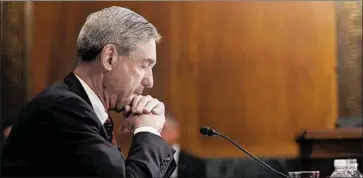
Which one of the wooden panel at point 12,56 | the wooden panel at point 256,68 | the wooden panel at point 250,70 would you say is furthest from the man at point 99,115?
the wooden panel at point 256,68

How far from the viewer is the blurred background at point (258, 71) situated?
171 centimetres

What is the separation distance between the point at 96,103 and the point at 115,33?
125 mm

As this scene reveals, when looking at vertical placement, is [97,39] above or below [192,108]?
above

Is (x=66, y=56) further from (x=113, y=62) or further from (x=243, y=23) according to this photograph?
(x=243, y=23)

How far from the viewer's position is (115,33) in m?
0.91

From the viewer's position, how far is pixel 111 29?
914mm

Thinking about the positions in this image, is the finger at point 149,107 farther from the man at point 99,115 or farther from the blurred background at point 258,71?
the blurred background at point 258,71

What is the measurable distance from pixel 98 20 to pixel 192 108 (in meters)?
1.09

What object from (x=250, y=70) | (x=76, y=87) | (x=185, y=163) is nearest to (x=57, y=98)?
(x=76, y=87)

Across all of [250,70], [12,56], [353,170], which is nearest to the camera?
[353,170]

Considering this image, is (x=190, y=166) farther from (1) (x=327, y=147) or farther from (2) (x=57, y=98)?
(2) (x=57, y=98)

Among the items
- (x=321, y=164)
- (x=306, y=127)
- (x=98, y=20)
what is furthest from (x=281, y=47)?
(x=98, y=20)

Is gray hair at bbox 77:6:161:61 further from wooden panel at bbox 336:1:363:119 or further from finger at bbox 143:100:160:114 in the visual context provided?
wooden panel at bbox 336:1:363:119

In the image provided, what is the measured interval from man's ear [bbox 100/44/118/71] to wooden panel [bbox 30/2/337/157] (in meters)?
0.83
